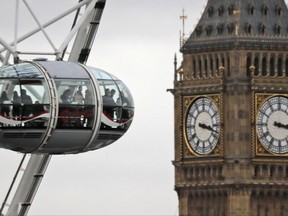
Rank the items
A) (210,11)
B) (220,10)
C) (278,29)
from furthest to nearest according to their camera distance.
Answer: (210,11) → (220,10) → (278,29)

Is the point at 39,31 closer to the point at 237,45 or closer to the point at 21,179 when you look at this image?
the point at 21,179

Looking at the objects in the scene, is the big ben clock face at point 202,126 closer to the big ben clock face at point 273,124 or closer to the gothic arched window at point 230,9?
the big ben clock face at point 273,124

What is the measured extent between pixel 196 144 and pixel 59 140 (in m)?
91.3

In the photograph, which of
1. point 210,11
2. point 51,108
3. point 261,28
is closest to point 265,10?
point 261,28

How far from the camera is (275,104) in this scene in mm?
153250

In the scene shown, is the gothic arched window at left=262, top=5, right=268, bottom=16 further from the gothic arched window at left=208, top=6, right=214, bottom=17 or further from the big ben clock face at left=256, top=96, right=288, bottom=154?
the big ben clock face at left=256, top=96, right=288, bottom=154

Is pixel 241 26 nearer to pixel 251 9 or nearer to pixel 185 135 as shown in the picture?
pixel 251 9

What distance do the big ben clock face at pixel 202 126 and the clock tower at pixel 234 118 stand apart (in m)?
0.06

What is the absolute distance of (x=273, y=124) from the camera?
15288 cm

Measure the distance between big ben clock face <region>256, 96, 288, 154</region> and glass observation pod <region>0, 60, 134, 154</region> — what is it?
88703 millimetres

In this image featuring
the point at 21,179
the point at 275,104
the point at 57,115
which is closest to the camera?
the point at 57,115

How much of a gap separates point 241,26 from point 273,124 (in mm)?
7097

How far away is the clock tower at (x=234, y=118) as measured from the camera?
503ft

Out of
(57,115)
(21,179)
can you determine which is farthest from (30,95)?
(21,179)
